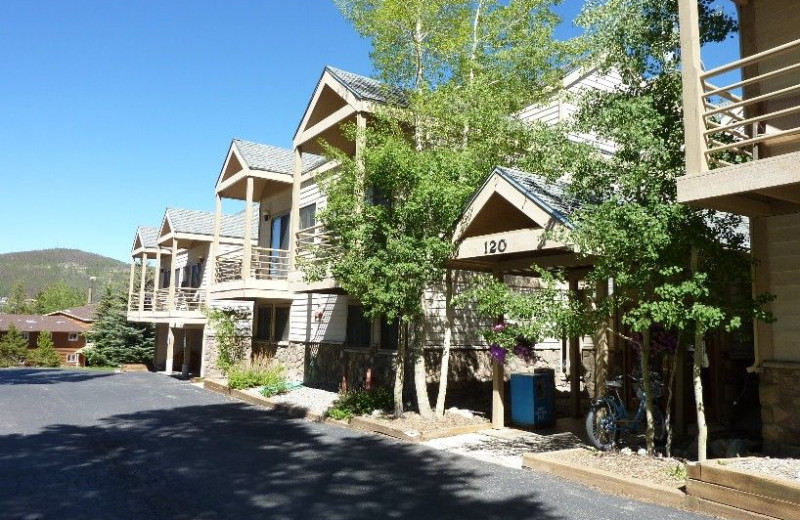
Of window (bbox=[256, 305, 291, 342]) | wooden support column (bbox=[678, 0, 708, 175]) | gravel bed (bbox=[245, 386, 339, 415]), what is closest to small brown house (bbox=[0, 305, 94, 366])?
window (bbox=[256, 305, 291, 342])

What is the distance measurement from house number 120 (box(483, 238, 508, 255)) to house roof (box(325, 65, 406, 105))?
5.67 meters

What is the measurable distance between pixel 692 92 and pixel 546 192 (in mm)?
3030

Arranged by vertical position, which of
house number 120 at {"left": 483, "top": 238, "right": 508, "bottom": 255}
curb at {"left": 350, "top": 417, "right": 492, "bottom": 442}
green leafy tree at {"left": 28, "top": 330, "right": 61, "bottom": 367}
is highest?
house number 120 at {"left": 483, "top": 238, "right": 508, "bottom": 255}

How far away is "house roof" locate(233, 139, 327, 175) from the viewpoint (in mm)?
19969

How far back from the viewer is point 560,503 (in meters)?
6.65

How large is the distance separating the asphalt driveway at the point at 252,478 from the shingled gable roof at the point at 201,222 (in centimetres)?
1597

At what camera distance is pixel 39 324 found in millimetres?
55719

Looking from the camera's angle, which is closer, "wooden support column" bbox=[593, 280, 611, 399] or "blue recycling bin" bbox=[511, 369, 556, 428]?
"wooden support column" bbox=[593, 280, 611, 399]

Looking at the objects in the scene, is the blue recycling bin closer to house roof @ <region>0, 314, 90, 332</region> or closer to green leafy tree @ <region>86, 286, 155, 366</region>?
green leafy tree @ <region>86, 286, 155, 366</region>

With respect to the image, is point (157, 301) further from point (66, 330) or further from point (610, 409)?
point (66, 330)

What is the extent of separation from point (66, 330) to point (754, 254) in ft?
199

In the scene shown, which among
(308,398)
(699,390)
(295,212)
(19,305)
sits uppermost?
(295,212)

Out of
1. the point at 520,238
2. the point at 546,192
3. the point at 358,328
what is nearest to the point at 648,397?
the point at 520,238

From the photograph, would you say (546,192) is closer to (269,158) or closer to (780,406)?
(780,406)
